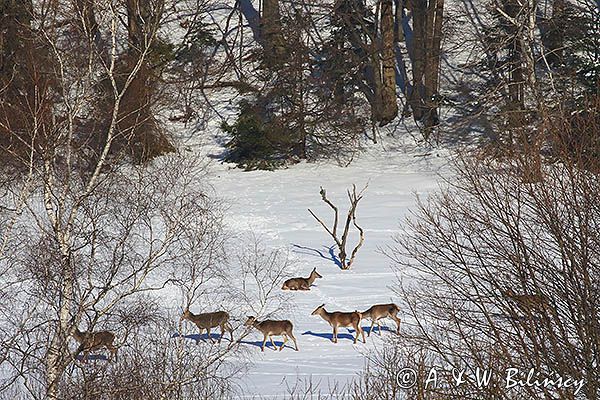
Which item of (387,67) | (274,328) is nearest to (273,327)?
(274,328)

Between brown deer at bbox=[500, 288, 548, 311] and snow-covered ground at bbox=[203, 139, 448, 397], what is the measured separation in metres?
5.57

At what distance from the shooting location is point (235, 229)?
2538 centimetres

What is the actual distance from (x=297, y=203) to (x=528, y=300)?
19.2 meters

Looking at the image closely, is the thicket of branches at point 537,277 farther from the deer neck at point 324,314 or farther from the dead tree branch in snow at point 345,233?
the dead tree branch in snow at point 345,233

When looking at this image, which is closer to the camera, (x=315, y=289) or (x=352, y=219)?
(x=315, y=289)

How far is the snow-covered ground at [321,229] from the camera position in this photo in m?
15.8

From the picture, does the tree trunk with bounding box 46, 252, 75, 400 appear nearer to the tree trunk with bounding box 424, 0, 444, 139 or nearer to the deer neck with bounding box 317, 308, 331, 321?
the deer neck with bounding box 317, 308, 331, 321

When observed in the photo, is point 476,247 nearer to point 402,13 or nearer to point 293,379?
point 293,379

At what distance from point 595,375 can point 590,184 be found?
1.91m

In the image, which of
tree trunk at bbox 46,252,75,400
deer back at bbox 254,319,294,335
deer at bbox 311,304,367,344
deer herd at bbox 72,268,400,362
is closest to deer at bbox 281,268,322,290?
deer herd at bbox 72,268,400,362

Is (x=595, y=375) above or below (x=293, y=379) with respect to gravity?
above

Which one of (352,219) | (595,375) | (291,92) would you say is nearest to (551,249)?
(595,375)

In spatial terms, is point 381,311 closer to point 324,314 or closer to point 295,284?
point 324,314
